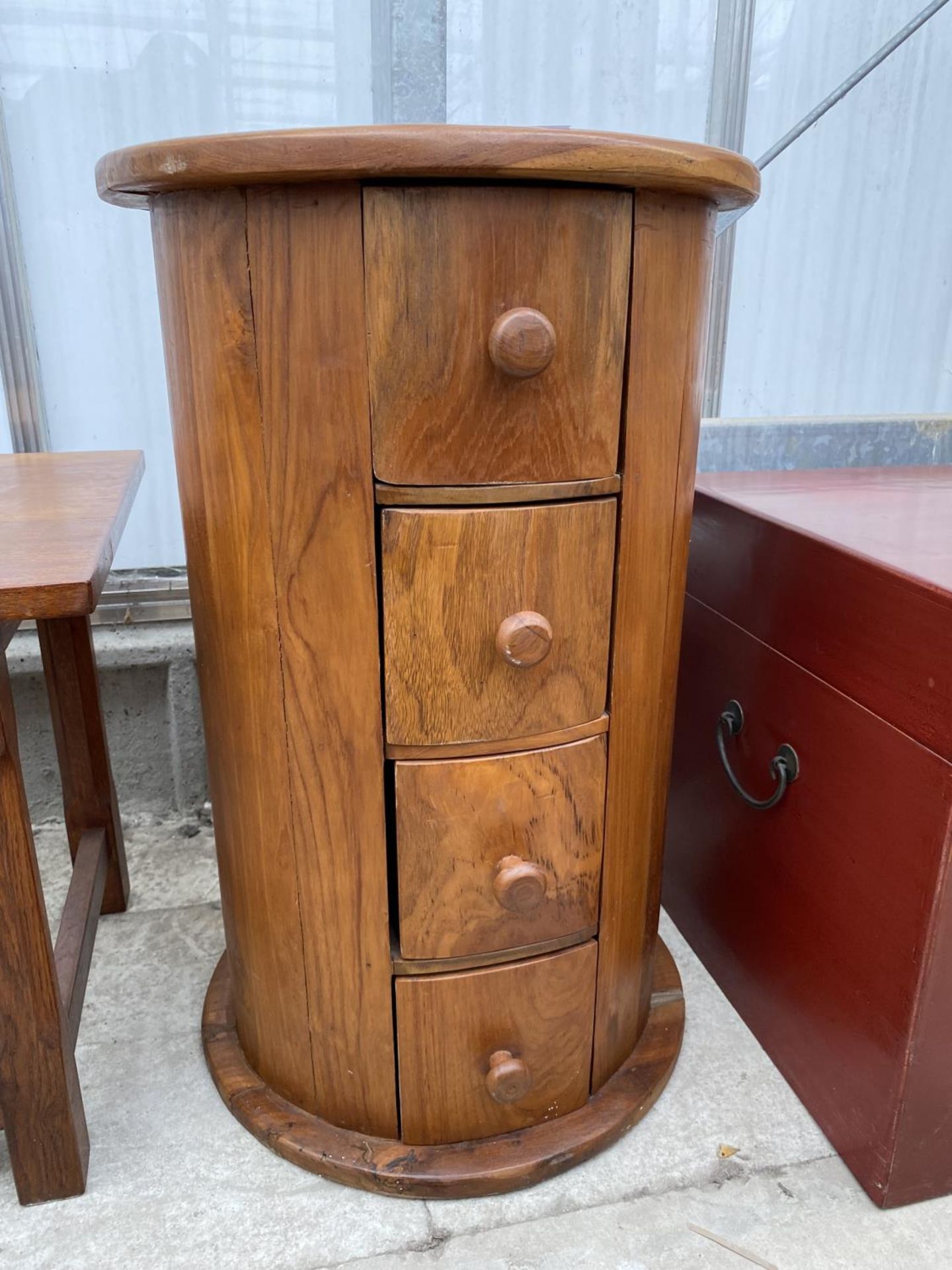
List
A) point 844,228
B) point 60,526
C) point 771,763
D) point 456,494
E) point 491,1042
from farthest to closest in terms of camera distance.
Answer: point 844,228
point 771,763
point 491,1042
point 60,526
point 456,494

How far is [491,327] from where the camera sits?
0.82m

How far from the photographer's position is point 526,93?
1679 millimetres

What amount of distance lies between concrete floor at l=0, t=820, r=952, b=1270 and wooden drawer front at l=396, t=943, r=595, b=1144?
0.09m

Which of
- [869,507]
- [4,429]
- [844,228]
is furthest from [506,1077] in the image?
[844,228]

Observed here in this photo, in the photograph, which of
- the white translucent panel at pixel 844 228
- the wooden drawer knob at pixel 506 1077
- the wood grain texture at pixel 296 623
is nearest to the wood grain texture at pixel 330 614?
the wood grain texture at pixel 296 623

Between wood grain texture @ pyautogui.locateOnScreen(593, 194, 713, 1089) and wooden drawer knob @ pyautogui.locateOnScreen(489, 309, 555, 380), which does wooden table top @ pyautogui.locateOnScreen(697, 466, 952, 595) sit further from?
wooden drawer knob @ pyautogui.locateOnScreen(489, 309, 555, 380)

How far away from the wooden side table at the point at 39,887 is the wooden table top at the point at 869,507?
2.63 ft

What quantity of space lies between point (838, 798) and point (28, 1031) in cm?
95

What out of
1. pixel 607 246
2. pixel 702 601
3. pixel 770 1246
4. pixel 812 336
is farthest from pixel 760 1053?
pixel 812 336

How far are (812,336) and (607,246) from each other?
132cm

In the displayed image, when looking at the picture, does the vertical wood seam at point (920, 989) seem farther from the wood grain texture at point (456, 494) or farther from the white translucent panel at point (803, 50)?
the white translucent panel at point (803, 50)

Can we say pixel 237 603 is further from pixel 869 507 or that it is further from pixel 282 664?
pixel 869 507

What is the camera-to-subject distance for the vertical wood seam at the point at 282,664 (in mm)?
838

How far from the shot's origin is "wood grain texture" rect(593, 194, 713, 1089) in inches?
35.0
